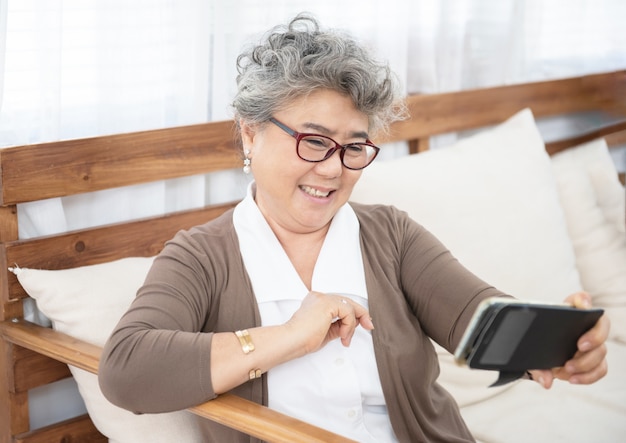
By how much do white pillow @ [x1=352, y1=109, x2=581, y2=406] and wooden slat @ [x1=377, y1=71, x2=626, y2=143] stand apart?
17 centimetres

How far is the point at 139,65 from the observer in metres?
2.08

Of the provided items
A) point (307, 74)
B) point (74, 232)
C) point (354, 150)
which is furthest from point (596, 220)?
point (74, 232)

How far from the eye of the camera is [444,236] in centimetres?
235

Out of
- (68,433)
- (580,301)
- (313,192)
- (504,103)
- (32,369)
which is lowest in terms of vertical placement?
(68,433)

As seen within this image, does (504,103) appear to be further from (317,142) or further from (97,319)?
(97,319)

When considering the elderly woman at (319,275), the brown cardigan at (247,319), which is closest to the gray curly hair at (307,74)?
the elderly woman at (319,275)

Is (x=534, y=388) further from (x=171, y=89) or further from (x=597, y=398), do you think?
(x=171, y=89)

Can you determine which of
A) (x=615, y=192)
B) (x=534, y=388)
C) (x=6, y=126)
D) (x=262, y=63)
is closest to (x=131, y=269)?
(x=6, y=126)

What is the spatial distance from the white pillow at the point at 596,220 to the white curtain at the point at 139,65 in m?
0.54

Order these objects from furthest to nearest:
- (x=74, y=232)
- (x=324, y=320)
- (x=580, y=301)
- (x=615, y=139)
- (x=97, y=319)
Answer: (x=615, y=139) < (x=74, y=232) < (x=97, y=319) < (x=324, y=320) < (x=580, y=301)

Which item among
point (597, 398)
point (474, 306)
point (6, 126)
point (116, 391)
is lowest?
point (597, 398)

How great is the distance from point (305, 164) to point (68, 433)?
832 millimetres

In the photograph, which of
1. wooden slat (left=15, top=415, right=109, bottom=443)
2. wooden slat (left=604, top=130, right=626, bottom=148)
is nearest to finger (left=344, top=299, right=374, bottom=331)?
wooden slat (left=15, top=415, right=109, bottom=443)

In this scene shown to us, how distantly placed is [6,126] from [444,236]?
1102 mm
